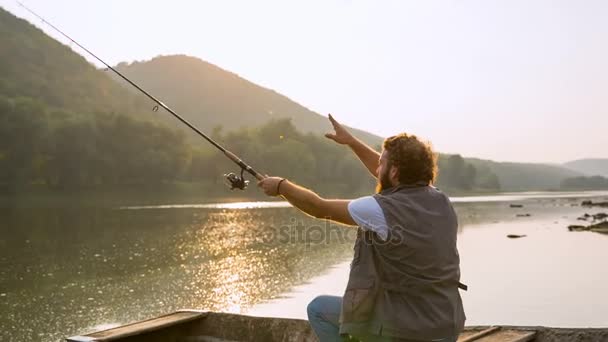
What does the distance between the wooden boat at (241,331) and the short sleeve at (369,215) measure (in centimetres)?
303

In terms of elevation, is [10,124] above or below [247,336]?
above

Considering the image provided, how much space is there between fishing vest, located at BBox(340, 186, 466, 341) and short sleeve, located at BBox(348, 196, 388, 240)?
0.10 ft

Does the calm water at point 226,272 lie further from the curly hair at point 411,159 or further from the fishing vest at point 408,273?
the curly hair at point 411,159

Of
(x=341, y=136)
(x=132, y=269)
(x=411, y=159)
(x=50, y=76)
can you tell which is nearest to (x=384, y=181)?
(x=411, y=159)

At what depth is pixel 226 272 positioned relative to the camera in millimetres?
26156

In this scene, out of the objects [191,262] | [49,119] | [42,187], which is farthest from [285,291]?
[49,119]

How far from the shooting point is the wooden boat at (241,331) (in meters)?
6.71

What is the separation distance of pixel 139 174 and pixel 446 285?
94.5 metres

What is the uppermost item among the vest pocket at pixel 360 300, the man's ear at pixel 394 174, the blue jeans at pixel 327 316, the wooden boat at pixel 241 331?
the man's ear at pixel 394 174

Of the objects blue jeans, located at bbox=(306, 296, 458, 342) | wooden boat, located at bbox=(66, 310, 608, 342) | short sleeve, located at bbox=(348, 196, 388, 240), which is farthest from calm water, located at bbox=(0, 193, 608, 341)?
short sleeve, located at bbox=(348, 196, 388, 240)

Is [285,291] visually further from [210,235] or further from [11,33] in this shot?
[11,33]

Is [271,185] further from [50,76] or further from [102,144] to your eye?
[50,76]

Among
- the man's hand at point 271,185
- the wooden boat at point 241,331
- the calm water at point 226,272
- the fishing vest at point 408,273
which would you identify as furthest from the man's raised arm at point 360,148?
the calm water at point 226,272

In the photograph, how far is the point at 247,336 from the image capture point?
26.2 feet
